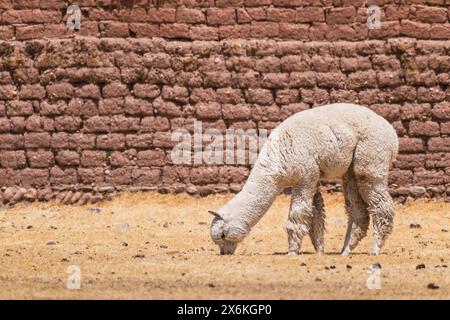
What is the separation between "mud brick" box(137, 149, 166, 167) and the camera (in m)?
21.8

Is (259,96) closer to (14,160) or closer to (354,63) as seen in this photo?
(354,63)

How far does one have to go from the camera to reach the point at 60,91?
2186 cm

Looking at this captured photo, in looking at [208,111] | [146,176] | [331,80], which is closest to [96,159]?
[146,176]

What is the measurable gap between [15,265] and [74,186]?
5.90 m

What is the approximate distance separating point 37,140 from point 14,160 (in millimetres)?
477

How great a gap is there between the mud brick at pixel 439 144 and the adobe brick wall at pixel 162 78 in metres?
0.43

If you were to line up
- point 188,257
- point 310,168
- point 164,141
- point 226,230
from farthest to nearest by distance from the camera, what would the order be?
point 164,141 → point 188,257 → point 226,230 → point 310,168

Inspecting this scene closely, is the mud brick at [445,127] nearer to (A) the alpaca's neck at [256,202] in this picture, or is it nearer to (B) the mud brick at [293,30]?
(B) the mud brick at [293,30]

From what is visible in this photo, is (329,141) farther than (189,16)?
No

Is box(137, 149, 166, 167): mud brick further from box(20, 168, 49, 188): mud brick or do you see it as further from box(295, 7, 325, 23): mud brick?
box(295, 7, 325, 23): mud brick

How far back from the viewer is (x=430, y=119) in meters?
22.1

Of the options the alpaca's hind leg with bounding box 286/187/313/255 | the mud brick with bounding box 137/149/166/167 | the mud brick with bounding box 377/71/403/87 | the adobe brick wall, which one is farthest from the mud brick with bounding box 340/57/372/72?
the alpaca's hind leg with bounding box 286/187/313/255

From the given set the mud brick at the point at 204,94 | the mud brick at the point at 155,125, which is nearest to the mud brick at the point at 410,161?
the mud brick at the point at 204,94

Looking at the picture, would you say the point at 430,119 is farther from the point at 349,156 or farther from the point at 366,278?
the point at 366,278
